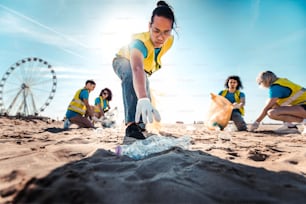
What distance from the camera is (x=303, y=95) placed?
4383 mm

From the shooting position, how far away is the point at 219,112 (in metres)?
5.59

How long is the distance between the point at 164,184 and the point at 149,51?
1756 mm

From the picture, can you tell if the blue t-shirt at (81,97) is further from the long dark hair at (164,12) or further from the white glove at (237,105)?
the long dark hair at (164,12)

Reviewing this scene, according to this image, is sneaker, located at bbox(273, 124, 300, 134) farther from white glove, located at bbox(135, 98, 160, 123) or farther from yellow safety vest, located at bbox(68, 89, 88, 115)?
yellow safety vest, located at bbox(68, 89, 88, 115)

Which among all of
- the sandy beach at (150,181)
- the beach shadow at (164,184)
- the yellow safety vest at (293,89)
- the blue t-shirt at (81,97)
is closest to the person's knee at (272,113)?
the yellow safety vest at (293,89)

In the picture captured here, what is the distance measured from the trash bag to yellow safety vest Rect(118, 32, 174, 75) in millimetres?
3141

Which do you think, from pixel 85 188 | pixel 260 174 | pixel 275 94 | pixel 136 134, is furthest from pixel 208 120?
pixel 85 188

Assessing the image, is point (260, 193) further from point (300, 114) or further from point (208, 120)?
point (208, 120)

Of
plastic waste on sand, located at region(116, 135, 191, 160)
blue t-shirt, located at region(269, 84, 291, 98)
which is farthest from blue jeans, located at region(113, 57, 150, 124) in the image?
blue t-shirt, located at region(269, 84, 291, 98)

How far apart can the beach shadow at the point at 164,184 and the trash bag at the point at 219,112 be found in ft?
14.5

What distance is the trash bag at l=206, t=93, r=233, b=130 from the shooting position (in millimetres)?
5484

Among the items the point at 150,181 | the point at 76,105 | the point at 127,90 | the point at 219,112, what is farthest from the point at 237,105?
the point at 150,181

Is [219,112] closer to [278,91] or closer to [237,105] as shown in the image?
[237,105]

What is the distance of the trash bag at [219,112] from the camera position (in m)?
5.48
